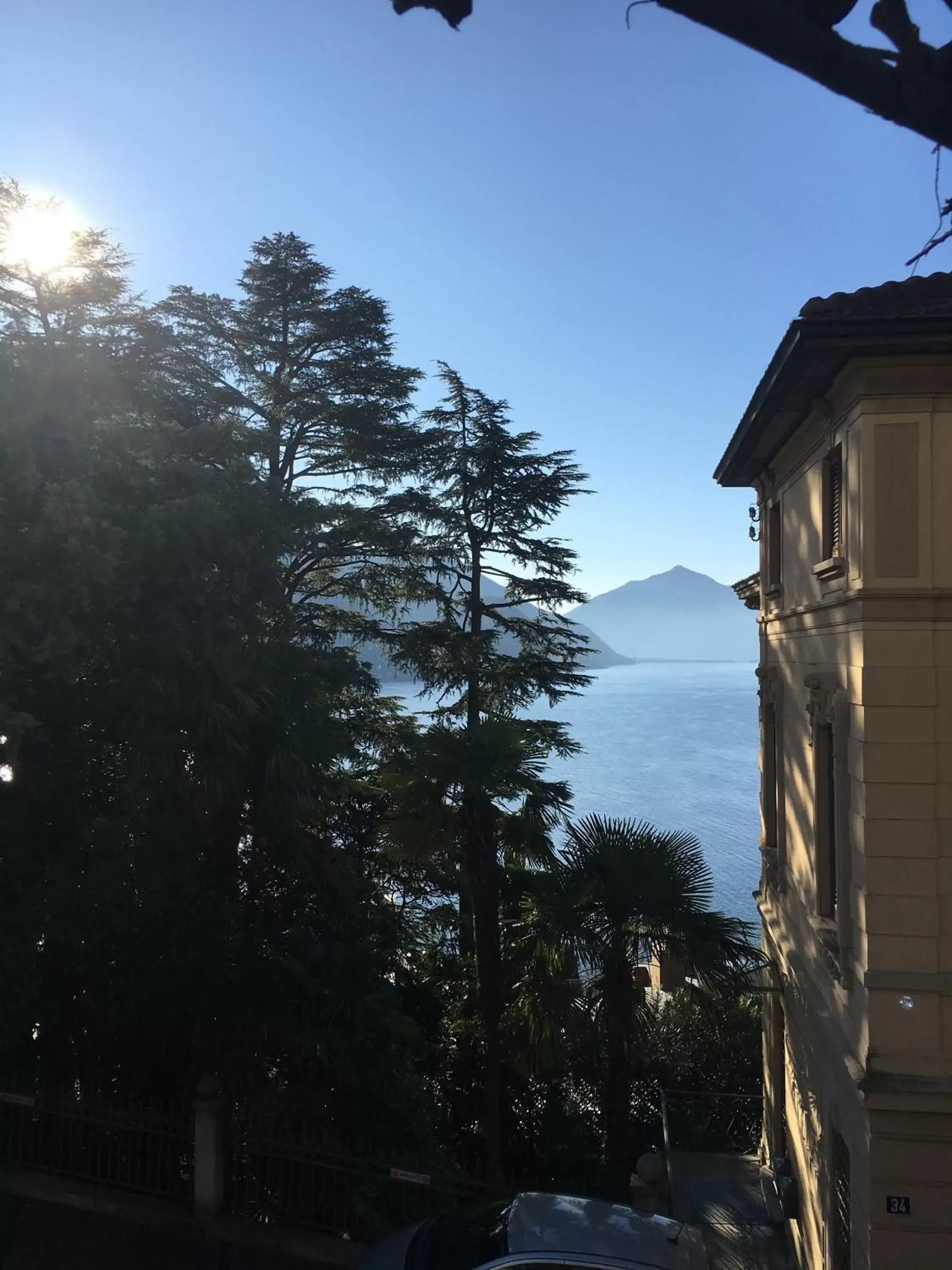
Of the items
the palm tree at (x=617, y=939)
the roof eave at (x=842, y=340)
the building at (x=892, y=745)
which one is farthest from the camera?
the palm tree at (x=617, y=939)

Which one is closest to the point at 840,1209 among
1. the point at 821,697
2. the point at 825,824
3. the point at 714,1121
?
the point at 825,824

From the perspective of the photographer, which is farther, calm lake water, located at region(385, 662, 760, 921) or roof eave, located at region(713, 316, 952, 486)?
calm lake water, located at region(385, 662, 760, 921)

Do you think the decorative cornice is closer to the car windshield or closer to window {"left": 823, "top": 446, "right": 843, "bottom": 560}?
window {"left": 823, "top": 446, "right": 843, "bottom": 560}

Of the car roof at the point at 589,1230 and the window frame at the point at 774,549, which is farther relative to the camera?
the window frame at the point at 774,549

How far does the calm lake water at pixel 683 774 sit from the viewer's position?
1539 inches

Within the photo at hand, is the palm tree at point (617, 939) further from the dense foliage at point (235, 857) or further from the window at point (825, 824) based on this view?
the window at point (825, 824)

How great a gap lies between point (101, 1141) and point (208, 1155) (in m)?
1.19

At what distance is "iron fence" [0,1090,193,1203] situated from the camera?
27.9 ft

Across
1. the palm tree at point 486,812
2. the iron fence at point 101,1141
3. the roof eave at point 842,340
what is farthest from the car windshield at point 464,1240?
the roof eave at point 842,340

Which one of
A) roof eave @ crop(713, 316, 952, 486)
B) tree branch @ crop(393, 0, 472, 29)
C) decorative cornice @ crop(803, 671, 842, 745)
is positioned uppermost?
roof eave @ crop(713, 316, 952, 486)

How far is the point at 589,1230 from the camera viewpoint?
6125 mm

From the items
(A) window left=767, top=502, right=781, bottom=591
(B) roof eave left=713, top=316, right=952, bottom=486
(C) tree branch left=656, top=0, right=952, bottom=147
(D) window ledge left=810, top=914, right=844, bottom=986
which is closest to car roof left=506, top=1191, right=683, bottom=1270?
(D) window ledge left=810, top=914, right=844, bottom=986

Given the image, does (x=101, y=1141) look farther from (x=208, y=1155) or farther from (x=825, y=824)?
(x=825, y=824)

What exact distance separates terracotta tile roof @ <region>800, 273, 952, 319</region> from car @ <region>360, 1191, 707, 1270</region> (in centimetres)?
612
